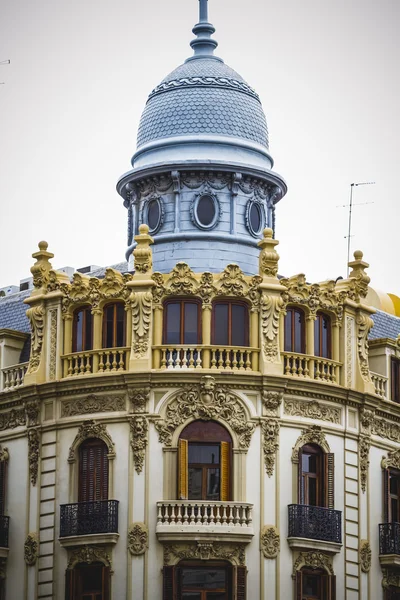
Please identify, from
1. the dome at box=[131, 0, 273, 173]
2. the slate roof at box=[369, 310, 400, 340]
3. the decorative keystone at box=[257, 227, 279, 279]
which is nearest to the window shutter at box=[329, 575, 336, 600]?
the decorative keystone at box=[257, 227, 279, 279]

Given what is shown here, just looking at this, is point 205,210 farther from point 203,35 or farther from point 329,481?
point 329,481

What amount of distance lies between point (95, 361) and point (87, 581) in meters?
7.30

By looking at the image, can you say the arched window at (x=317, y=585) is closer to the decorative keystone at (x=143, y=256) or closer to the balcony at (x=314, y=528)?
the balcony at (x=314, y=528)

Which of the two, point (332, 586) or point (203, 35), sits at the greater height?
point (203, 35)

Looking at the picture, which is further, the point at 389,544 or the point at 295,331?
the point at 389,544

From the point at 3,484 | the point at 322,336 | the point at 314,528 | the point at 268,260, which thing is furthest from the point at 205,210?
the point at 314,528

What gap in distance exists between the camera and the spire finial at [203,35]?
72.8 m

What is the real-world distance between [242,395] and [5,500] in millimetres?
9249

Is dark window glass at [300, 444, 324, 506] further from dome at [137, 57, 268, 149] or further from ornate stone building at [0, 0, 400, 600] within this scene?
dome at [137, 57, 268, 149]

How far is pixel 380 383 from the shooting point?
6825 cm

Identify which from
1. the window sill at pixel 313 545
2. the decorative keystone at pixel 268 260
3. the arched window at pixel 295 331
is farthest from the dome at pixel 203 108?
the window sill at pixel 313 545

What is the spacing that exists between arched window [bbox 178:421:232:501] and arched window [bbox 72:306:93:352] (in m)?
4.86

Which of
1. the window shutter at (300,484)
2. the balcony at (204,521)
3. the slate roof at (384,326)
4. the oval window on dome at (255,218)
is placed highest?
the oval window on dome at (255,218)

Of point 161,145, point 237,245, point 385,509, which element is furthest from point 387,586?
point 161,145
